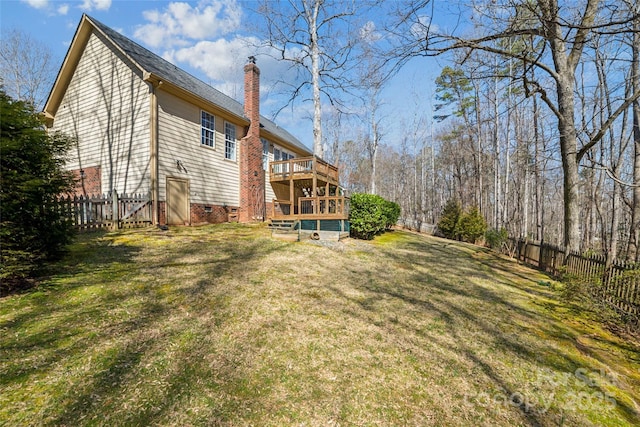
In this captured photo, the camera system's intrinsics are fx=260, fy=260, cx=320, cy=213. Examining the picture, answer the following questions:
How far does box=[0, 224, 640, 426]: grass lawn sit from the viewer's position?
2.59 metres

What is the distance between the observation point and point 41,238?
4938 millimetres

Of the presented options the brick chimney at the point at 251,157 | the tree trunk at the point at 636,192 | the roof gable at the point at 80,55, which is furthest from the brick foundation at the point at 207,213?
the tree trunk at the point at 636,192

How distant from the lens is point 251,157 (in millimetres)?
14891

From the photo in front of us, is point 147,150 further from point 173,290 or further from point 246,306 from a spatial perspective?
point 246,306

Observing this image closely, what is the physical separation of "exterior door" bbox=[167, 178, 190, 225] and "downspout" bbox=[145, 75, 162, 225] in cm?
54

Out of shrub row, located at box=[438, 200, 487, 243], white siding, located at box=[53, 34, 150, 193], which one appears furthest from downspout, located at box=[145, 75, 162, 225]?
shrub row, located at box=[438, 200, 487, 243]

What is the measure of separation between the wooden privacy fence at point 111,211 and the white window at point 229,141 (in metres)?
5.00

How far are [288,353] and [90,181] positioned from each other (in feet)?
45.5

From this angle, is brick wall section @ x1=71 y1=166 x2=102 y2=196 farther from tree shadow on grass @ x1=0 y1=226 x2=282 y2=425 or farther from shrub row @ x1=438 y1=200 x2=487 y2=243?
shrub row @ x1=438 y1=200 x2=487 y2=243

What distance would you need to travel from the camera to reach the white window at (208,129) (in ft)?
42.0

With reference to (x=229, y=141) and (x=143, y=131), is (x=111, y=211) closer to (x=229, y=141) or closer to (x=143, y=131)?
(x=143, y=131)

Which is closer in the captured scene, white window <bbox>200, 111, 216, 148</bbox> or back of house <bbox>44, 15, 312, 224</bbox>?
back of house <bbox>44, 15, 312, 224</bbox>

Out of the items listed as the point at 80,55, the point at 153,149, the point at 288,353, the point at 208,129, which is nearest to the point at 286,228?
the point at 153,149

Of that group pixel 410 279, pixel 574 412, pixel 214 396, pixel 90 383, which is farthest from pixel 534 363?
pixel 90 383
